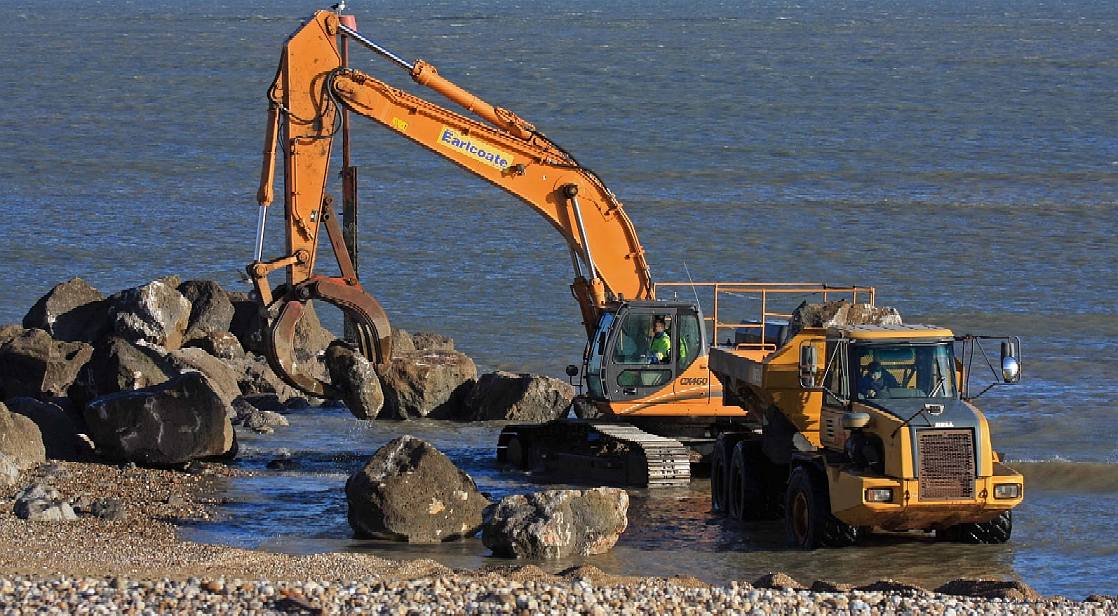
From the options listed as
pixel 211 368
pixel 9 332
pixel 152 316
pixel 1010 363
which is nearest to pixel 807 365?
pixel 1010 363

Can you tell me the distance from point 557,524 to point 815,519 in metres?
2.42

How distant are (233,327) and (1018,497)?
1516 cm

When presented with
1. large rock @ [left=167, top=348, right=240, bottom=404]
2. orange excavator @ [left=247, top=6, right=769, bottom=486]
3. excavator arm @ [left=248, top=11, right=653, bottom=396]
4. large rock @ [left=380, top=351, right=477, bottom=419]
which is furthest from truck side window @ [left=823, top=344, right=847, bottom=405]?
large rock @ [left=167, top=348, right=240, bottom=404]

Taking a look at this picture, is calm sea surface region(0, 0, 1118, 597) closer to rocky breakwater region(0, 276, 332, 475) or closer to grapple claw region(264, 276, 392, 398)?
rocky breakwater region(0, 276, 332, 475)

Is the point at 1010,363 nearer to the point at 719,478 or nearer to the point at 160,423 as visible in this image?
the point at 719,478

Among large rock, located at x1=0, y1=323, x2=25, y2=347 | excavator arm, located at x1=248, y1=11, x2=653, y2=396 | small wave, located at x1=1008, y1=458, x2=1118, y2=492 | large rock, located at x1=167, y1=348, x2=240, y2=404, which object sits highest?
excavator arm, located at x1=248, y1=11, x2=653, y2=396

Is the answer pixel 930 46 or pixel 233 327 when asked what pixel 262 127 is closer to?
pixel 233 327

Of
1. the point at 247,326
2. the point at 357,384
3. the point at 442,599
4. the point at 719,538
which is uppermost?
the point at 247,326

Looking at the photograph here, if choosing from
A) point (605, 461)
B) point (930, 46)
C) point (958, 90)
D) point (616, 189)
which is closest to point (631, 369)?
point (605, 461)

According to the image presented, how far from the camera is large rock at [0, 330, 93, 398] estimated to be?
25.1m

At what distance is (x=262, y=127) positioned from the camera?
6606 cm

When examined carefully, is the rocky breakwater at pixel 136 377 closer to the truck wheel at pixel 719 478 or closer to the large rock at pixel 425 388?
the large rock at pixel 425 388

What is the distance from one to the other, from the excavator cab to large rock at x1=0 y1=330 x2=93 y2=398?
295 inches

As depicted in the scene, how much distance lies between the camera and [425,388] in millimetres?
26344
